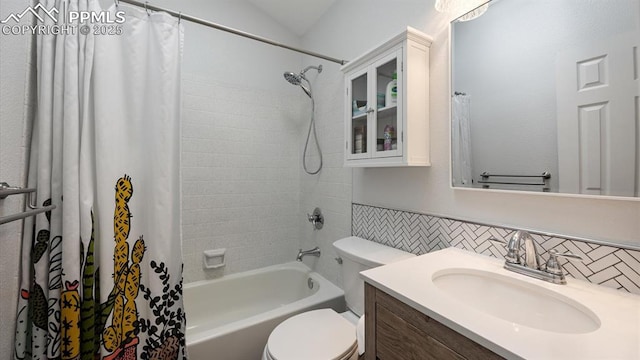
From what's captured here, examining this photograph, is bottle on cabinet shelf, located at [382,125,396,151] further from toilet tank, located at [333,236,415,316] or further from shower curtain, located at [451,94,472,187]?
toilet tank, located at [333,236,415,316]

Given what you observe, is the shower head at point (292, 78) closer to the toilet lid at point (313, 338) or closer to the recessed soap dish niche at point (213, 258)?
the recessed soap dish niche at point (213, 258)

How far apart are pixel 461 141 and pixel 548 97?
304mm

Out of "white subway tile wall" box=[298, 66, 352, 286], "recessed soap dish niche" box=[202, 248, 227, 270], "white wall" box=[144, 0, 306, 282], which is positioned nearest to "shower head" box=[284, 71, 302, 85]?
"white subway tile wall" box=[298, 66, 352, 286]

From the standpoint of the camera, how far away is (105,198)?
1029mm

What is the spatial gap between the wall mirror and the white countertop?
0.30m

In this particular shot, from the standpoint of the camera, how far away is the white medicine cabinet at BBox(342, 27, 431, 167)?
1.13m

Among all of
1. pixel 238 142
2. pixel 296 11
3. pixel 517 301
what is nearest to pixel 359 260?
pixel 517 301

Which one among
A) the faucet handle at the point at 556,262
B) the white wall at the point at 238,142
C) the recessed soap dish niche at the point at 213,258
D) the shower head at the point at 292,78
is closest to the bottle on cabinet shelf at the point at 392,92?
the faucet handle at the point at 556,262

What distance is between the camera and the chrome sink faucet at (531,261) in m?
0.74

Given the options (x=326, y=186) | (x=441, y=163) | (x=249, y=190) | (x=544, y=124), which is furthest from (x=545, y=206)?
(x=249, y=190)

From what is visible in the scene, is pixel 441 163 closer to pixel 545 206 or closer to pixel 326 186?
pixel 545 206

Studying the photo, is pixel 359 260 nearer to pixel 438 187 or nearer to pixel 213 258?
pixel 438 187

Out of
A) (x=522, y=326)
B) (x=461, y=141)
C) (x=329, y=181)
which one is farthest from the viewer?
(x=329, y=181)

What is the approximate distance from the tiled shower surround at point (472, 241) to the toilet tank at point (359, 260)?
0.28ft
